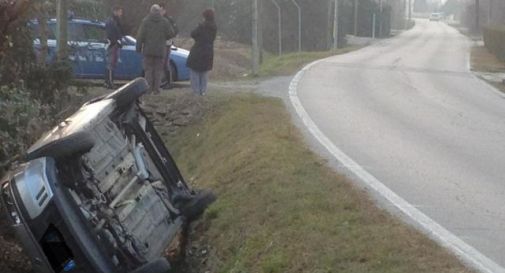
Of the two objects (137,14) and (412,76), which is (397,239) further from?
(137,14)

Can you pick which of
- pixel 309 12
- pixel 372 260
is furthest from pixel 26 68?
pixel 309 12

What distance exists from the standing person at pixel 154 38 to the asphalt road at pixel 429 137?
8.59 ft

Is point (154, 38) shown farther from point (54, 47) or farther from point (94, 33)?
point (94, 33)

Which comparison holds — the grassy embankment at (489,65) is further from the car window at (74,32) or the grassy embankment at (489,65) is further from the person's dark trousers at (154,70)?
the car window at (74,32)

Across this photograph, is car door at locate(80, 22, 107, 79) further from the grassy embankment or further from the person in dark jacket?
the grassy embankment

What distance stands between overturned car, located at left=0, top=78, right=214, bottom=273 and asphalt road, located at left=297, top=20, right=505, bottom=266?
7.86ft

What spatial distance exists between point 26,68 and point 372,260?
6.29 metres

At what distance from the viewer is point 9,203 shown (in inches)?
275

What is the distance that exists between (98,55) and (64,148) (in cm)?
1096

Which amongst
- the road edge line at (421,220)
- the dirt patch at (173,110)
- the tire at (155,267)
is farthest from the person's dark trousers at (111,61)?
the tire at (155,267)

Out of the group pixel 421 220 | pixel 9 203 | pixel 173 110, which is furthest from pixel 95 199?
pixel 173 110

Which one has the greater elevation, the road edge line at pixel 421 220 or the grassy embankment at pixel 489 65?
the road edge line at pixel 421 220

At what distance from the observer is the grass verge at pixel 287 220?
661 cm

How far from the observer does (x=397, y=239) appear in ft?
22.5
